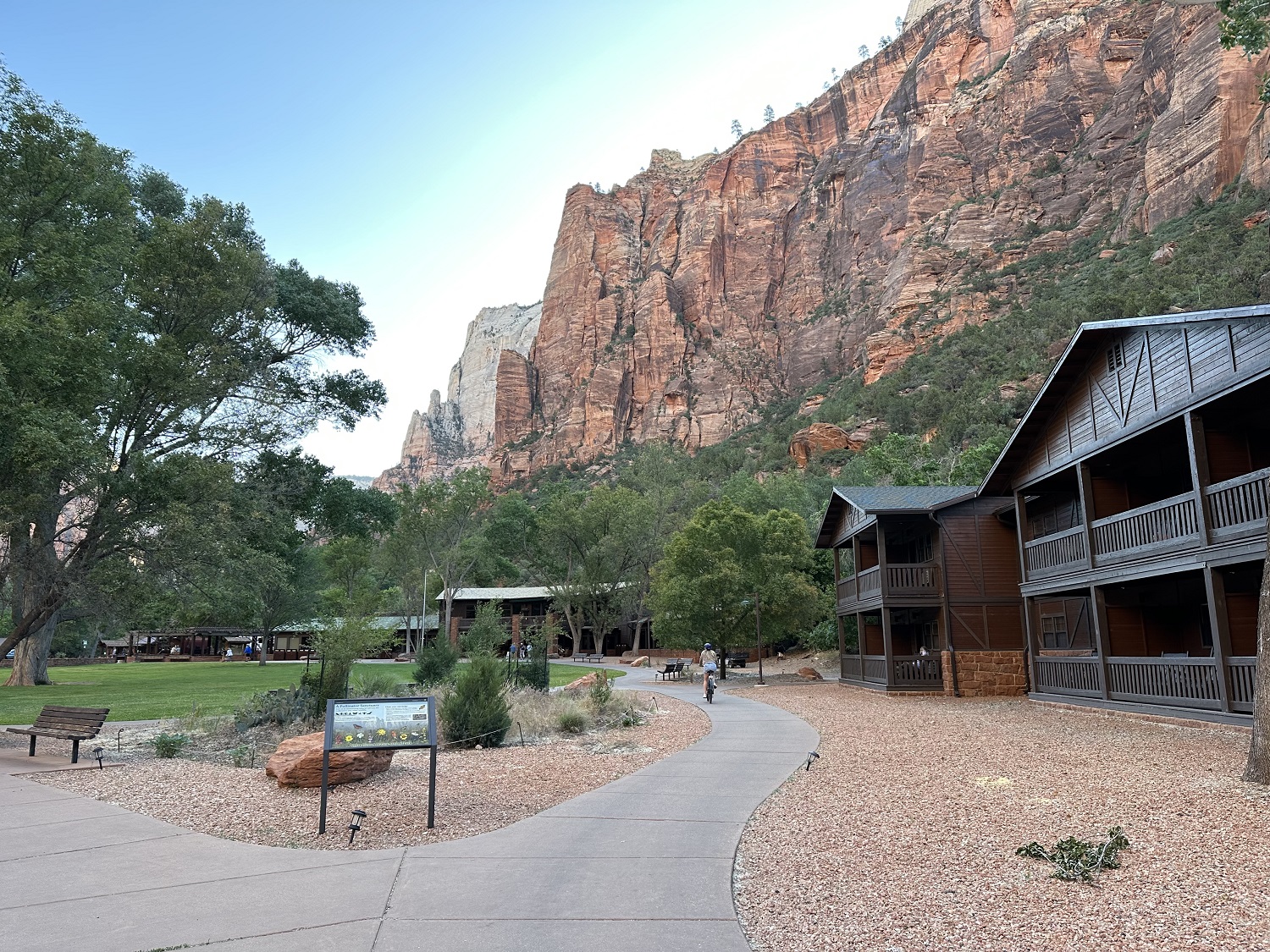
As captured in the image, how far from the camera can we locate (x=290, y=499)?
28750mm

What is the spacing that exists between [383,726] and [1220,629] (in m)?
13.8

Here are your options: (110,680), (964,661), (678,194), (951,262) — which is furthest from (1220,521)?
(678,194)

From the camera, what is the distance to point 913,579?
24.2 metres

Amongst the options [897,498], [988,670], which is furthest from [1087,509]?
[897,498]

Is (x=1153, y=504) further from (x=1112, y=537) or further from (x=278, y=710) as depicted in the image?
(x=278, y=710)

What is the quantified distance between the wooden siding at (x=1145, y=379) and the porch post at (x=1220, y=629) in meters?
3.06

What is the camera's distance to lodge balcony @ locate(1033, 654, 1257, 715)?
13.7 m

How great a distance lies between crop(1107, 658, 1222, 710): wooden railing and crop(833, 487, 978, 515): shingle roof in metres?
7.15

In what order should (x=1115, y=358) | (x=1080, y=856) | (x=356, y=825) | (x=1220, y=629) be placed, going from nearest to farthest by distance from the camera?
1. (x=1080, y=856)
2. (x=356, y=825)
3. (x=1220, y=629)
4. (x=1115, y=358)

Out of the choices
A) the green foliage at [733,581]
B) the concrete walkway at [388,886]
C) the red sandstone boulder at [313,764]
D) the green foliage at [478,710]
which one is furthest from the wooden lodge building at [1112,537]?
the red sandstone boulder at [313,764]

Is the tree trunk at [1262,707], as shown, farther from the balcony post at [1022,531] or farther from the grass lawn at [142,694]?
the grass lawn at [142,694]

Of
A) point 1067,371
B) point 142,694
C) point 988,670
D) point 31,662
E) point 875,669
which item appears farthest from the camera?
point 31,662

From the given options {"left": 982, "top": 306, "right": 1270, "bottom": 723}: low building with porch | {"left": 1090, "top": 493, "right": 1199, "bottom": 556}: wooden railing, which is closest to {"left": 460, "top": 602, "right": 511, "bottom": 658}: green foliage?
{"left": 982, "top": 306, "right": 1270, "bottom": 723}: low building with porch

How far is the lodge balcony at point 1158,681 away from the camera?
13672 mm
